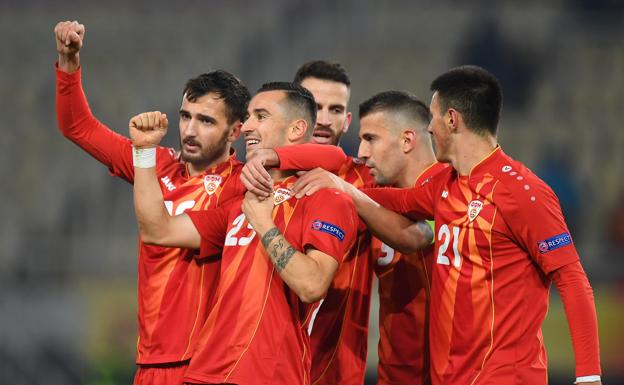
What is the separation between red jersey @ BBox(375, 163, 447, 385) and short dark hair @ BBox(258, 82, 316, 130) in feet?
2.56

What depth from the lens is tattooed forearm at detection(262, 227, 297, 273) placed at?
3.92 metres

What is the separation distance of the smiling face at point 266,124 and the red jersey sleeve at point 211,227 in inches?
12.3

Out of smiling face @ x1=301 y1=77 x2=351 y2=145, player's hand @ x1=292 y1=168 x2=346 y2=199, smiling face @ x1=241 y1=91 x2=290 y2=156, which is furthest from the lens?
smiling face @ x1=301 y1=77 x2=351 y2=145

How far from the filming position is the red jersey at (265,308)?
3973 millimetres

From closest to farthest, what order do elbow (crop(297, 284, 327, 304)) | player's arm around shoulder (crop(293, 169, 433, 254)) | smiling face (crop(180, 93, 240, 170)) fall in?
elbow (crop(297, 284, 327, 304)), player's arm around shoulder (crop(293, 169, 433, 254)), smiling face (crop(180, 93, 240, 170))

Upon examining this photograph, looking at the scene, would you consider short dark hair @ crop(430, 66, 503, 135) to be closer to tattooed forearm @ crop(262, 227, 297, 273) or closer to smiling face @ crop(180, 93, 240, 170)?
tattooed forearm @ crop(262, 227, 297, 273)

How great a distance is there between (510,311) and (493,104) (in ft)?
3.12

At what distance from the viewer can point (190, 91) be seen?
503 centimetres

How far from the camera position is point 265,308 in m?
4.02

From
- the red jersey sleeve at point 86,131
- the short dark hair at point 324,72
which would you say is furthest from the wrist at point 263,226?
the short dark hair at point 324,72

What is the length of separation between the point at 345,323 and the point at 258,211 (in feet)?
4.09

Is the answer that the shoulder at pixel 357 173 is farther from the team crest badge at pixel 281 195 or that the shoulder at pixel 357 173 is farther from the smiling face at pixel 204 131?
the team crest badge at pixel 281 195

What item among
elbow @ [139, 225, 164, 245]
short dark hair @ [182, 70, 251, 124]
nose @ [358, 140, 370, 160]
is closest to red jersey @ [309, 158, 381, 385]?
nose @ [358, 140, 370, 160]

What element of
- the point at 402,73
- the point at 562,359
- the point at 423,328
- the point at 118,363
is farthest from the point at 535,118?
the point at 423,328
